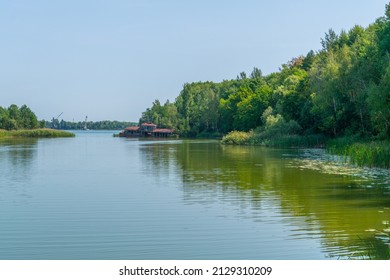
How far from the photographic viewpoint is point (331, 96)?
197 ft

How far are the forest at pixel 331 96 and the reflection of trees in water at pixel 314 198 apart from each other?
9131 mm

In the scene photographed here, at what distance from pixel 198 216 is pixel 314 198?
20.3 feet

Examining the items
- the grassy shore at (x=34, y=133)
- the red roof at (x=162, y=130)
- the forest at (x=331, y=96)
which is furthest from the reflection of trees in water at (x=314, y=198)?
the red roof at (x=162, y=130)

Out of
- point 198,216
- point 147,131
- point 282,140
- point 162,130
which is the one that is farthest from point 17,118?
point 198,216

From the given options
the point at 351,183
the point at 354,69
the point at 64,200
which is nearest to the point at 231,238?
the point at 64,200

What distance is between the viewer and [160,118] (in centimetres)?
18488

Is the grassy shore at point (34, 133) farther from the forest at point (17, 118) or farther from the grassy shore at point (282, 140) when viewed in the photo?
the grassy shore at point (282, 140)

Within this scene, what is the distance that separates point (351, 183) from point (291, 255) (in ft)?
49.7

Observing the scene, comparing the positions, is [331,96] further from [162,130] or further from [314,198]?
[162,130]

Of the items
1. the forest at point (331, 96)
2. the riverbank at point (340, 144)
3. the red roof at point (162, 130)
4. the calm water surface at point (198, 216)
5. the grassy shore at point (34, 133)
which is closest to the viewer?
the calm water surface at point (198, 216)

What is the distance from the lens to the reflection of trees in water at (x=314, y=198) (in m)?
14.7

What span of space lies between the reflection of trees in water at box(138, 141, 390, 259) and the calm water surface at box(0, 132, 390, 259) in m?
0.04

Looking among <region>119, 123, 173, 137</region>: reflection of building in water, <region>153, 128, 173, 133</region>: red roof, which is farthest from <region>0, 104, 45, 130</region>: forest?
<region>153, 128, 173, 133</region>: red roof

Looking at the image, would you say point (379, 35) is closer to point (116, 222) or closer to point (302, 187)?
point (302, 187)
